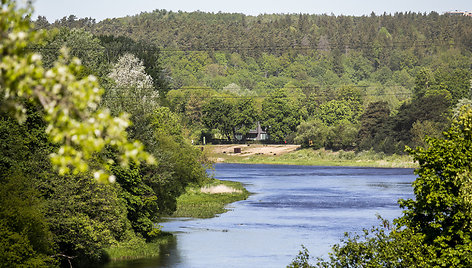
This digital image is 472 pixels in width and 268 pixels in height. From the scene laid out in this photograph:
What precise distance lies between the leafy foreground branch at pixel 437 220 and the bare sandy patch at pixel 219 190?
59.8 metres

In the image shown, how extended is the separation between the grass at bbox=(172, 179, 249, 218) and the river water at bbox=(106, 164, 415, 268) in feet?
4.83

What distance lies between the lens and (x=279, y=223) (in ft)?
215

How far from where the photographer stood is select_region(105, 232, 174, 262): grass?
4712 cm

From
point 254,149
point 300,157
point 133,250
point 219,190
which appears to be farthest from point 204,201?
point 254,149

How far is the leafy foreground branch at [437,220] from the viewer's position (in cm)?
2434

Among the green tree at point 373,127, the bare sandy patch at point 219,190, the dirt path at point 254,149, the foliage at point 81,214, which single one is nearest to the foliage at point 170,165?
the bare sandy patch at point 219,190

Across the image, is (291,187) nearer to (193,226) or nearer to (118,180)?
(193,226)

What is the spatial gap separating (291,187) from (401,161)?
181 ft

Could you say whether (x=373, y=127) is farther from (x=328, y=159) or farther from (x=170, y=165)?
(x=170, y=165)

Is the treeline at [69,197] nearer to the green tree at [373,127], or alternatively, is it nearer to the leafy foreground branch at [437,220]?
the leafy foreground branch at [437,220]

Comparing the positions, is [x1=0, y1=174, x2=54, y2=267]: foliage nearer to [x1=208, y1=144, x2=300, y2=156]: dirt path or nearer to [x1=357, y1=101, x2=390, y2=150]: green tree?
[x1=357, y1=101, x2=390, y2=150]: green tree

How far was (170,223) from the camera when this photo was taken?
2576 inches

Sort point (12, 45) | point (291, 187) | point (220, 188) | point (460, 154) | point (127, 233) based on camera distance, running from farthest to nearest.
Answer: point (291, 187) → point (220, 188) → point (127, 233) → point (460, 154) → point (12, 45)

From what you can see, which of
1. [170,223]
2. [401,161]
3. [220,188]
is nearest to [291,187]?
[220,188]
